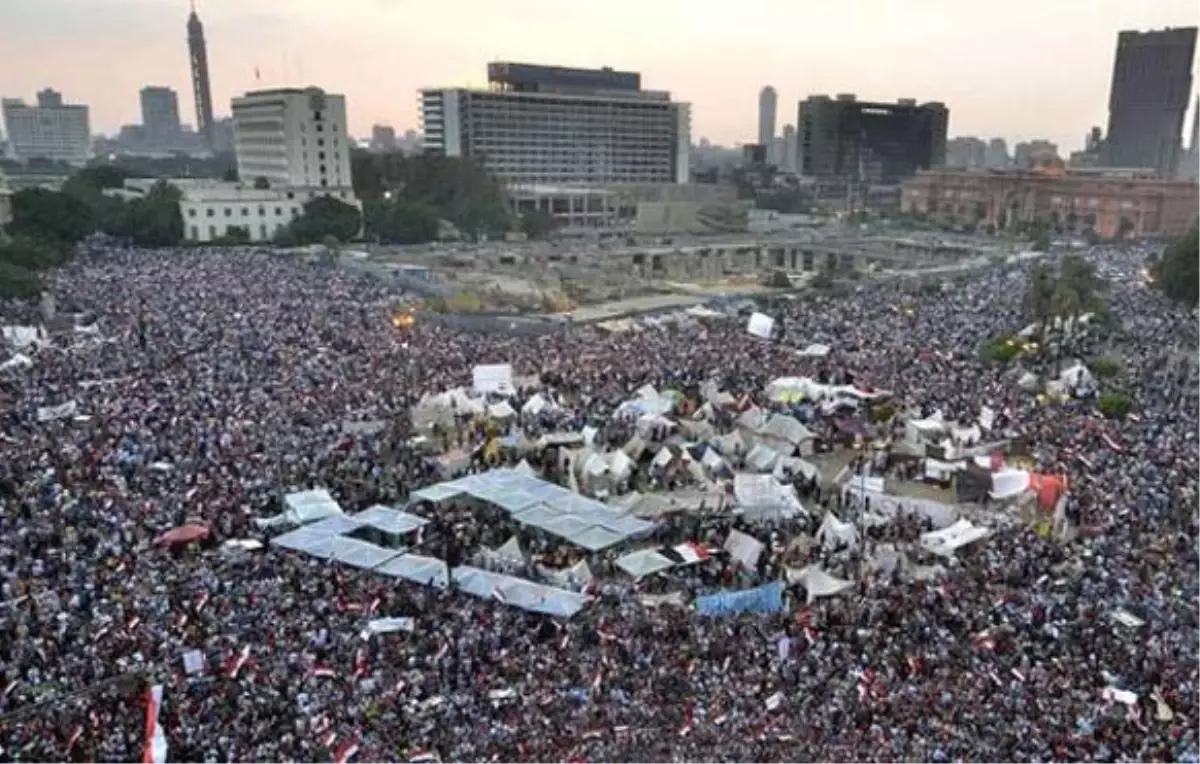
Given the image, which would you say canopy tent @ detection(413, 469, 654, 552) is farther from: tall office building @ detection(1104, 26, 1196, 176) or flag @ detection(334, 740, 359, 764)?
tall office building @ detection(1104, 26, 1196, 176)

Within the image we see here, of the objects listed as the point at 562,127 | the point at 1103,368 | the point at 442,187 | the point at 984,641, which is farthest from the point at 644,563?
the point at 562,127

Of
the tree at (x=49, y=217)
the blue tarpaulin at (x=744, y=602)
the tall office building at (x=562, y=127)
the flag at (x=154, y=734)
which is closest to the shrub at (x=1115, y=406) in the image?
the blue tarpaulin at (x=744, y=602)

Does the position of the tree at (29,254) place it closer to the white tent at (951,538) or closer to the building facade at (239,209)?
the building facade at (239,209)

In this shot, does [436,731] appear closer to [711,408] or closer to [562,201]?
[711,408]

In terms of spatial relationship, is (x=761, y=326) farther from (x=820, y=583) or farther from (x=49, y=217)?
(x=49, y=217)

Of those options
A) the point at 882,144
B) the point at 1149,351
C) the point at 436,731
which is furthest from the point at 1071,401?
the point at 882,144

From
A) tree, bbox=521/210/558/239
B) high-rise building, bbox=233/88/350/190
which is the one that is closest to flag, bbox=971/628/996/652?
tree, bbox=521/210/558/239
